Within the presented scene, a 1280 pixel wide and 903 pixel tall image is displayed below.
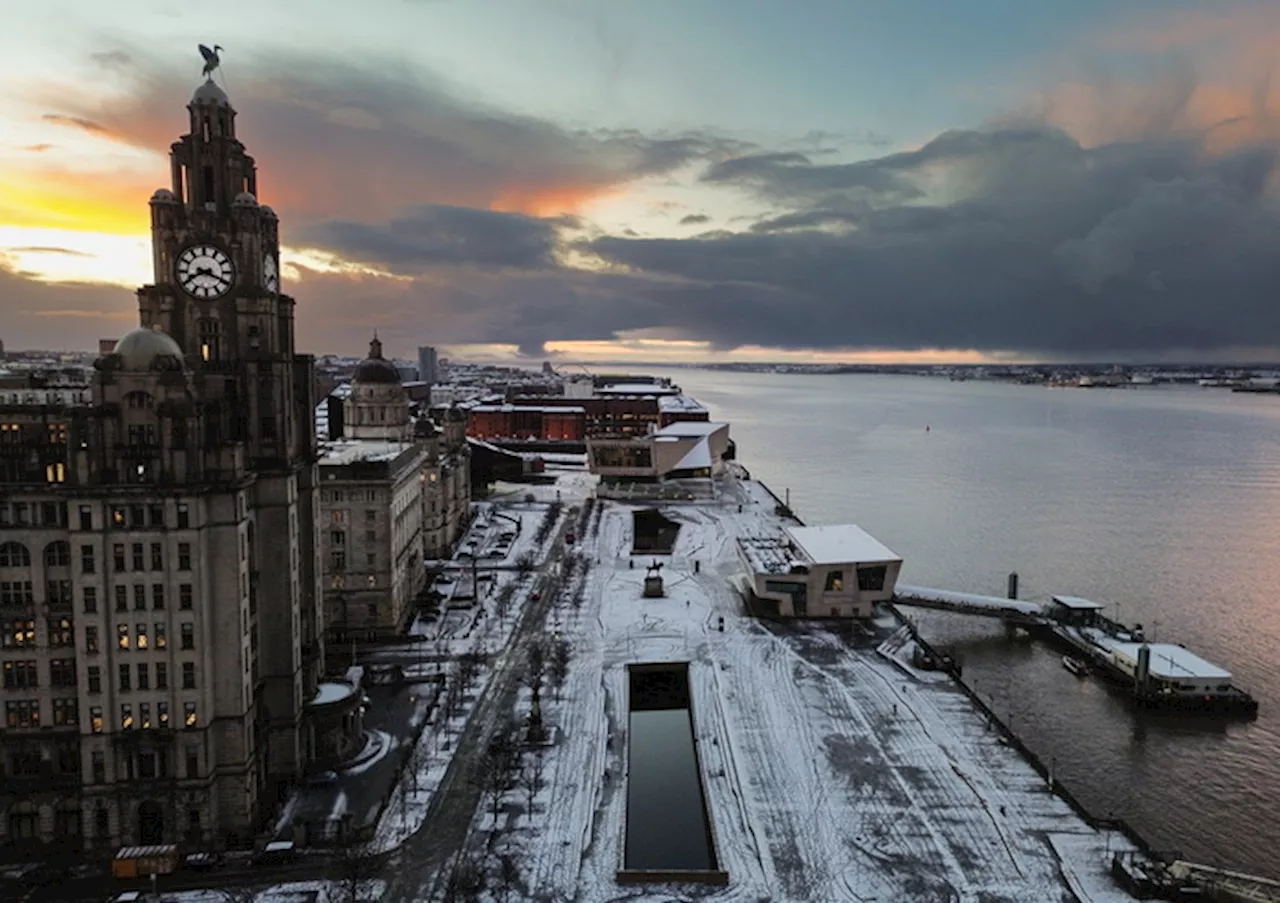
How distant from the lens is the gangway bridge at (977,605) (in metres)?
81.2

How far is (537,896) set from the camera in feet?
123

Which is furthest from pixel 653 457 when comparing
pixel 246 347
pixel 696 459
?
pixel 246 347

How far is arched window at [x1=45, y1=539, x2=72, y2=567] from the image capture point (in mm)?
40219

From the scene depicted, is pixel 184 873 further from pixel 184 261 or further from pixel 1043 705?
pixel 1043 705

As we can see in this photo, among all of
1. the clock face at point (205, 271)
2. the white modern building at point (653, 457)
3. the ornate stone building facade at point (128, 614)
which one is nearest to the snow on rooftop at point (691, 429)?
the white modern building at point (653, 457)

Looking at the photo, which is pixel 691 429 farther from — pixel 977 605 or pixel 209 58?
pixel 209 58

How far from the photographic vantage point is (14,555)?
4006 cm

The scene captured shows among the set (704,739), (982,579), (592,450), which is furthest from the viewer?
(592,450)

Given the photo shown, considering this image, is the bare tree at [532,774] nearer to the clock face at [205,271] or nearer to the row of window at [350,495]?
the row of window at [350,495]

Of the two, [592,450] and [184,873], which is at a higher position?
[592,450]

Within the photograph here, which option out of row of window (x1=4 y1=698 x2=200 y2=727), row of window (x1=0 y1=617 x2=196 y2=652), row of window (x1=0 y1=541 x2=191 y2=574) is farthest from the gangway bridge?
row of window (x1=0 y1=541 x2=191 y2=574)

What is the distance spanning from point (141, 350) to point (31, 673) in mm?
15633

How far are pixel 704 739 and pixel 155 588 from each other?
1230 inches

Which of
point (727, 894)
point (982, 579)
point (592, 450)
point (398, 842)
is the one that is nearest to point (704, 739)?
point (727, 894)
